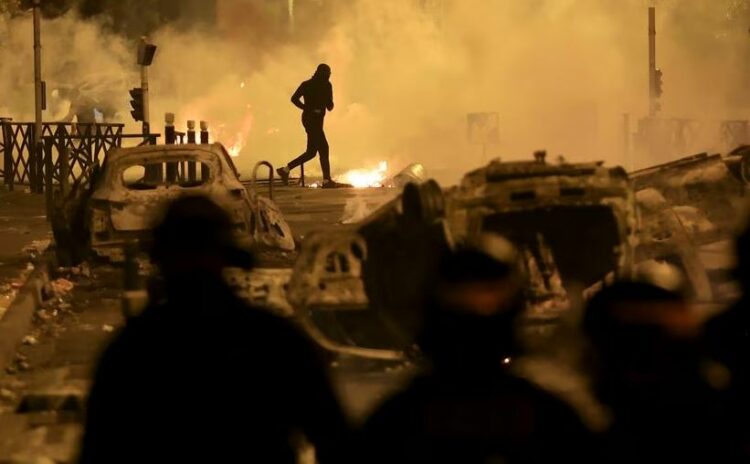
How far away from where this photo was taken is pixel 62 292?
1295 cm

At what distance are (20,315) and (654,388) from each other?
8.53 m

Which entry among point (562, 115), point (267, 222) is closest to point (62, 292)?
point (267, 222)

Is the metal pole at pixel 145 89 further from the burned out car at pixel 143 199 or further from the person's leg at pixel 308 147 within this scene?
the burned out car at pixel 143 199

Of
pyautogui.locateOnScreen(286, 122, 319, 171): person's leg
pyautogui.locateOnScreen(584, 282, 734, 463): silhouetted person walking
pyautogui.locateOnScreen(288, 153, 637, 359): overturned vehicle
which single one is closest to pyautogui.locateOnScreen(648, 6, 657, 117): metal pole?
pyautogui.locateOnScreen(286, 122, 319, 171): person's leg

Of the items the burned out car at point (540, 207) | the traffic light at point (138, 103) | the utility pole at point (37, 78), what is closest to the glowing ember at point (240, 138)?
the utility pole at point (37, 78)

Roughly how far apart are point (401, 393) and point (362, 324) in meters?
5.91

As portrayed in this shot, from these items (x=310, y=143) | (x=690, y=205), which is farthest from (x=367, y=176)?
(x=690, y=205)

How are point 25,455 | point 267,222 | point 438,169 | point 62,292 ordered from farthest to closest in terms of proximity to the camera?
point 438,169 → point 267,222 → point 62,292 → point 25,455

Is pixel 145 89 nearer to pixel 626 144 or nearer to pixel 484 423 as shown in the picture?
pixel 626 144

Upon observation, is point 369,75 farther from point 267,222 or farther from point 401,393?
point 401,393

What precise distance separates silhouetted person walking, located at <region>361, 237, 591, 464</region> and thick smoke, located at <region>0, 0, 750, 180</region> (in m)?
26.3

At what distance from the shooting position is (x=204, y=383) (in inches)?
136

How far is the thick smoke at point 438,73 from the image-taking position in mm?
35500

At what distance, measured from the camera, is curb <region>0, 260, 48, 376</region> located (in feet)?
32.3
